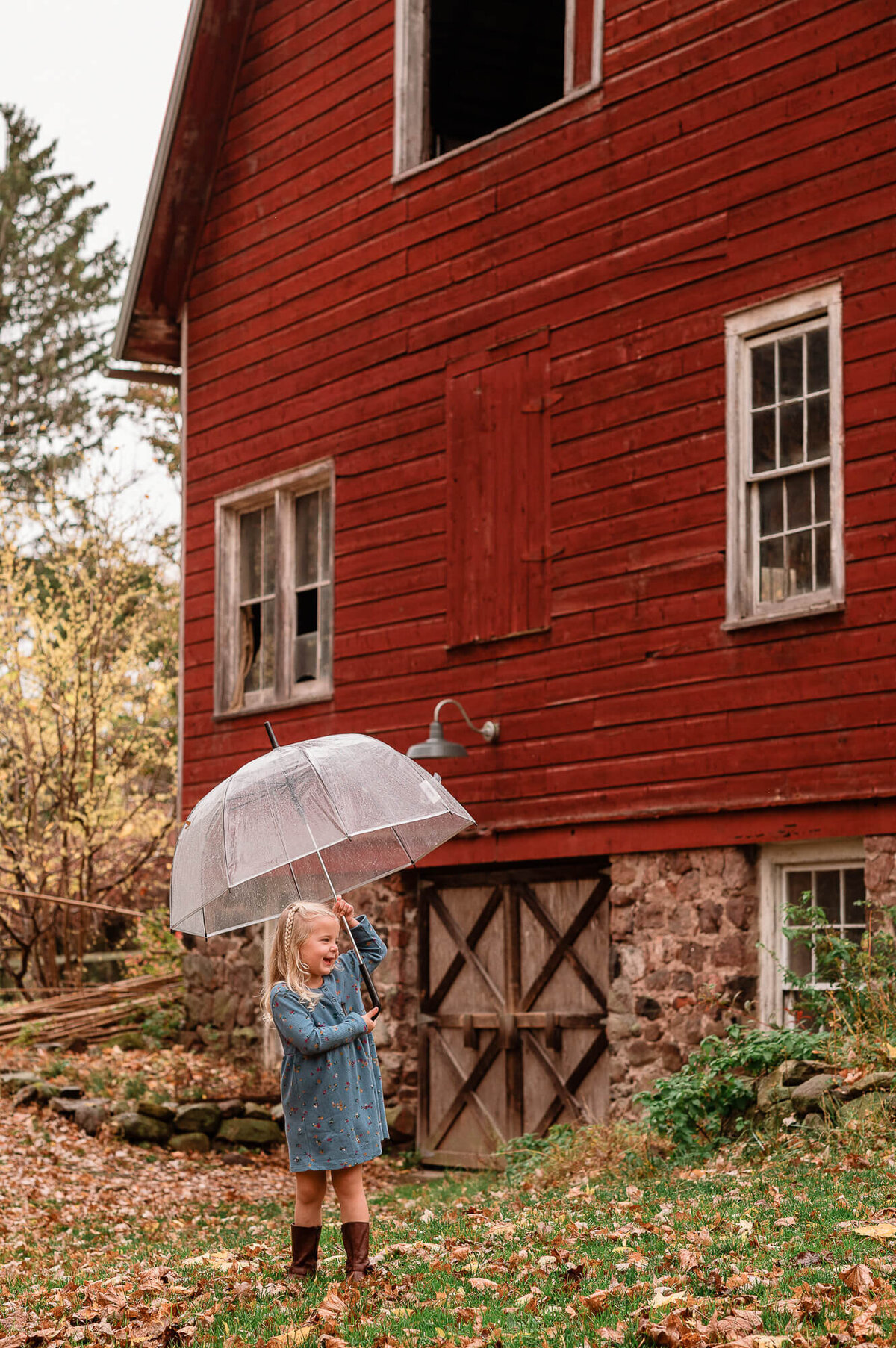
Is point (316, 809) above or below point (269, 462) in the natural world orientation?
below

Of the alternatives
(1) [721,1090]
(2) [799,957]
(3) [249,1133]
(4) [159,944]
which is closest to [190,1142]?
(3) [249,1133]

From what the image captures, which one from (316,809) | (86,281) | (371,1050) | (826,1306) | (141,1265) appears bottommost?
(141,1265)

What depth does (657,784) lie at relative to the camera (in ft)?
34.6

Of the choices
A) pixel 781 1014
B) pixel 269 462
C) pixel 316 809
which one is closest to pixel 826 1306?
pixel 316 809

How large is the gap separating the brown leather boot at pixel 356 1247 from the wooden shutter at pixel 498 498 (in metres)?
6.01

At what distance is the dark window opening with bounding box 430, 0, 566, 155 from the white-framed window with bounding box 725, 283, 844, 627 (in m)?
5.75

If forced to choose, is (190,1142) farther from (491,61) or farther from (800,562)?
(491,61)

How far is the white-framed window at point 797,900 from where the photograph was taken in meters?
9.60

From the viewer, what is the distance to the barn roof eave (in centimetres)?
1471

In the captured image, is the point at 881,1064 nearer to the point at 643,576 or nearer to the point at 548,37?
the point at 643,576

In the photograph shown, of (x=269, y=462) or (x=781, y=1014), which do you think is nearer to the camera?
(x=781, y=1014)

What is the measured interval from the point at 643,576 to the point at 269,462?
4.78m

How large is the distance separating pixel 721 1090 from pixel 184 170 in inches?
402

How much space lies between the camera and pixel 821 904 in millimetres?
9836
